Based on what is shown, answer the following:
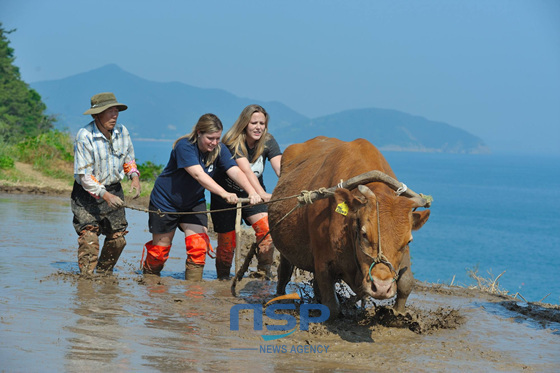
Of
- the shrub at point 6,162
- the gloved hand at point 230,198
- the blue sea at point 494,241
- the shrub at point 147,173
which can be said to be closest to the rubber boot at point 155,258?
the gloved hand at point 230,198

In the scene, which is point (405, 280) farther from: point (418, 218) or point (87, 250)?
point (87, 250)

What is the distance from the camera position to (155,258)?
351 inches

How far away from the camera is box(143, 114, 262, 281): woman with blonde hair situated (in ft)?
27.9

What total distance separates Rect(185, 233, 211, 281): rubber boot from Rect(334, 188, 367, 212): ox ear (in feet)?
9.35

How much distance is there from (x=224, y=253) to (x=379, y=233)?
387 cm

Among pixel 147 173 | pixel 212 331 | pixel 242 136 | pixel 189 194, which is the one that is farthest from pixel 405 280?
pixel 147 173

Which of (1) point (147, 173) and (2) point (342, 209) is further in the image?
(1) point (147, 173)

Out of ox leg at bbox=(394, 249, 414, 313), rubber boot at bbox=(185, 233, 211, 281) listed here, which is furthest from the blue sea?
rubber boot at bbox=(185, 233, 211, 281)

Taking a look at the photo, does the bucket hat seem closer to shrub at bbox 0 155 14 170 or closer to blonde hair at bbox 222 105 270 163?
blonde hair at bbox 222 105 270 163

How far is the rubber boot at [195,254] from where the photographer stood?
28.7ft

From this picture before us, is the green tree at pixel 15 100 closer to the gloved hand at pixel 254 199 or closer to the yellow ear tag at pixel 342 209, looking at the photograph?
the gloved hand at pixel 254 199

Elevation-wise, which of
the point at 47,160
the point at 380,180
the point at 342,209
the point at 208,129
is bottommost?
the point at 342,209

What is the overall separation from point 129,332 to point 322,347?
1705 millimetres

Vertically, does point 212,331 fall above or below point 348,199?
below
